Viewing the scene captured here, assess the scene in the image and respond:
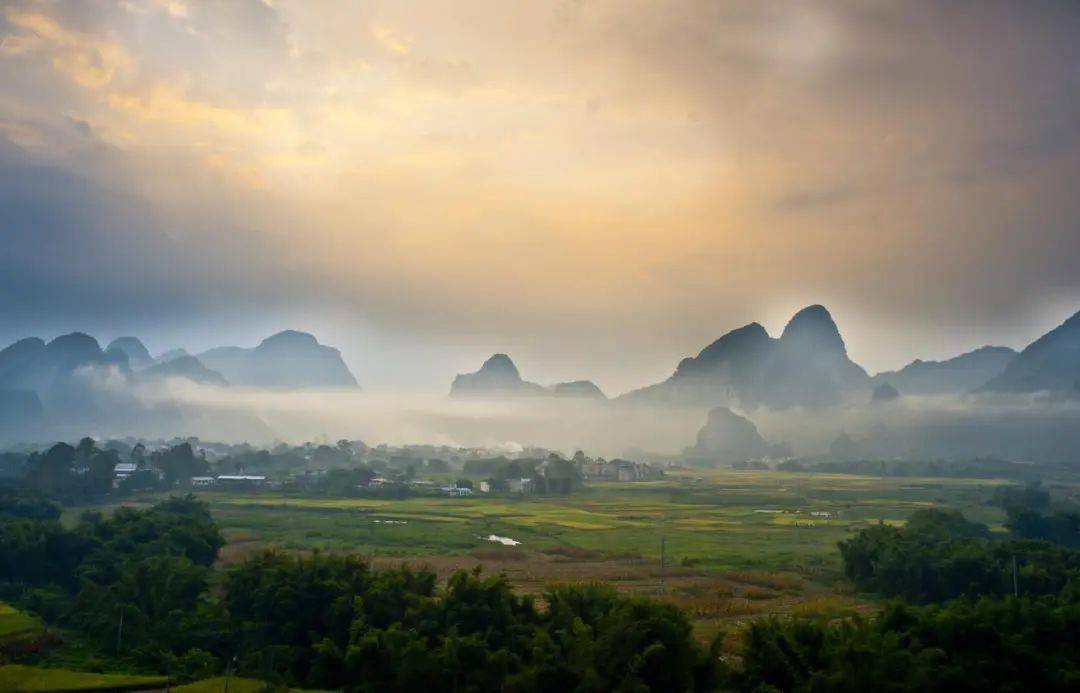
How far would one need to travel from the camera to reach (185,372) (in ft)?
431

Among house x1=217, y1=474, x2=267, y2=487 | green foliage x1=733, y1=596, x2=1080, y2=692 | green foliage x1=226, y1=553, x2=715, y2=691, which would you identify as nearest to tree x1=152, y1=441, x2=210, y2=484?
house x1=217, y1=474, x2=267, y2=487

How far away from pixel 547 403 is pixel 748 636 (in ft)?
388

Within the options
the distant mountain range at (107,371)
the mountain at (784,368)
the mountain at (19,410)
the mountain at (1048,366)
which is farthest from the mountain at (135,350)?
the mountain at (1048,366)

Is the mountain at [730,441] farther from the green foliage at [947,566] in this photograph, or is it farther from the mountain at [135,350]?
the mountain at [135,350]

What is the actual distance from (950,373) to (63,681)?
12377cm

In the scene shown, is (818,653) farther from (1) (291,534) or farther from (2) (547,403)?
(2) (547,403)

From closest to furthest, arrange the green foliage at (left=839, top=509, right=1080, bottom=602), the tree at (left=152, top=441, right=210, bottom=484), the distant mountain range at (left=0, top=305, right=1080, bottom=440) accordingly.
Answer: the green foliage at (left=839, top=509, right=1080, bottom=602)
the tree at (left=152, top=441, right=210, bottom=484)
the distant mountain range at (left=0, top=305, right=1080, bottom=440)

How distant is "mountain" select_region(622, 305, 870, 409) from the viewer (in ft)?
332

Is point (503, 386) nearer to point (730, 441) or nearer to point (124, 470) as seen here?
point (730, 441)

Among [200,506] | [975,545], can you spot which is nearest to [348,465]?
[200,506]

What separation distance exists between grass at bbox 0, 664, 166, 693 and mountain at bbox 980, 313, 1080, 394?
96354mm

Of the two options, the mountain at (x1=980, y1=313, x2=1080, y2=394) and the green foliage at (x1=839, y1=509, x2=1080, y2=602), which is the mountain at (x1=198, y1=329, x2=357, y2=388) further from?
the green foliage at (x1=839, y1=509, x2=1080, y2=602)

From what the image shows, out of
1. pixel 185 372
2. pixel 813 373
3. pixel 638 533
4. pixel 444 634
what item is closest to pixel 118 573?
pixel 444 634

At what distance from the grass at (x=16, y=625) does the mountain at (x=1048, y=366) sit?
3771 inches
